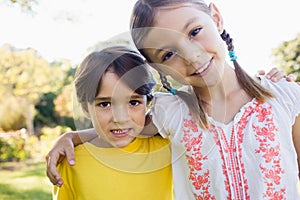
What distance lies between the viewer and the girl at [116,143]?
1.34 m

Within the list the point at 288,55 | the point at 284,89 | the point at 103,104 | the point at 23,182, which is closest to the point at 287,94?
the point at 284,89

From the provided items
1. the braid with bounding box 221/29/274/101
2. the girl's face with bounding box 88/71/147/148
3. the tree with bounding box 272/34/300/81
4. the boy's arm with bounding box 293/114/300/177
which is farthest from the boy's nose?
the tree with bounding box 272/34/300/81

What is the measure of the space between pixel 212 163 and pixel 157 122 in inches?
8.0

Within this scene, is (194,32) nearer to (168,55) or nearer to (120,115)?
(168,55)

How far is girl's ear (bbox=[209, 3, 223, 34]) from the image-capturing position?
4.54 feet

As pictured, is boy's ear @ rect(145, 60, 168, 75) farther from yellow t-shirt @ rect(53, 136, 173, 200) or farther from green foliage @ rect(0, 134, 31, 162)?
green foliage @ rect(0, 134, 31, 162)

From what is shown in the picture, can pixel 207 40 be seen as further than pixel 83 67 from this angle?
No

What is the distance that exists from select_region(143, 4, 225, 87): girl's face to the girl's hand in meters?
0.36

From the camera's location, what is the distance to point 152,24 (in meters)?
1.31

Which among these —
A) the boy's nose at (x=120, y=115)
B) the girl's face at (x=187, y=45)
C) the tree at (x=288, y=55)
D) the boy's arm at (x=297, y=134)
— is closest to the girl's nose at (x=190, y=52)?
the girl's face at (x=187, y=45)

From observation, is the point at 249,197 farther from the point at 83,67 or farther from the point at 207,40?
the point at 83,67

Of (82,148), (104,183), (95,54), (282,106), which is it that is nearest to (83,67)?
(95,54)

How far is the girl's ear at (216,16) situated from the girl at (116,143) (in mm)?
247

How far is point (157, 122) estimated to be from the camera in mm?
1408
